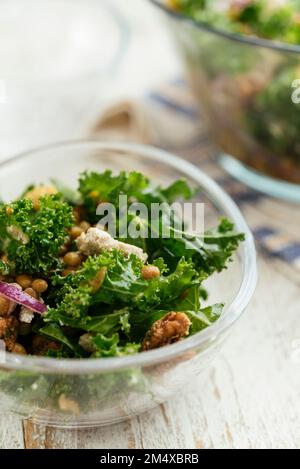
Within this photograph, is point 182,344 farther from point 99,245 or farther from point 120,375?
point 99,245

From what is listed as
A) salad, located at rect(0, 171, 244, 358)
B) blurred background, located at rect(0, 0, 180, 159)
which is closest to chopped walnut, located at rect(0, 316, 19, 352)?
salad, located at rect(0, 171, 244, 358)

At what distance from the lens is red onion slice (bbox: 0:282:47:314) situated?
1.83 m

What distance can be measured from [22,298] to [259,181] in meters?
1.63

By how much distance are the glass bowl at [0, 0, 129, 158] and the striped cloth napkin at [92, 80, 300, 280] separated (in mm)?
169

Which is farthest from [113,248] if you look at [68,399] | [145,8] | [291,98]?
[145,8]

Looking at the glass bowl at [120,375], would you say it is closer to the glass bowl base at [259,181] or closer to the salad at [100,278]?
the salad at [100,278]

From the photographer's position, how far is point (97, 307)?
1.82 metres

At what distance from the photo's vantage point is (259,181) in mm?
3164

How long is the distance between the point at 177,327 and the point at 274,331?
2.54 ft

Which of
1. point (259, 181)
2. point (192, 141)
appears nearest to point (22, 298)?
point (259, 181)

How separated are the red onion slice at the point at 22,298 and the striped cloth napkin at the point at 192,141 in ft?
4.00

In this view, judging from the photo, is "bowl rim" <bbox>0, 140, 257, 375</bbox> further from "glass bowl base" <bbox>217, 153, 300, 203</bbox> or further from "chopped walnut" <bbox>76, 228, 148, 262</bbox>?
"glass bowl base" <bbox>217, 153, 300, 203</bbox>

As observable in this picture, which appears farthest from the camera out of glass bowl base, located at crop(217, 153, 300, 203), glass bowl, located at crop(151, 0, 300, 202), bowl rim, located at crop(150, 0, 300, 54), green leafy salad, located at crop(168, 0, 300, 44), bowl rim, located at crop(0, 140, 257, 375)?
glass bowl base, located at crop(217, 153, 300, 203)

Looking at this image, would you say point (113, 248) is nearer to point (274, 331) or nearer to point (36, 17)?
point (274, 331)
